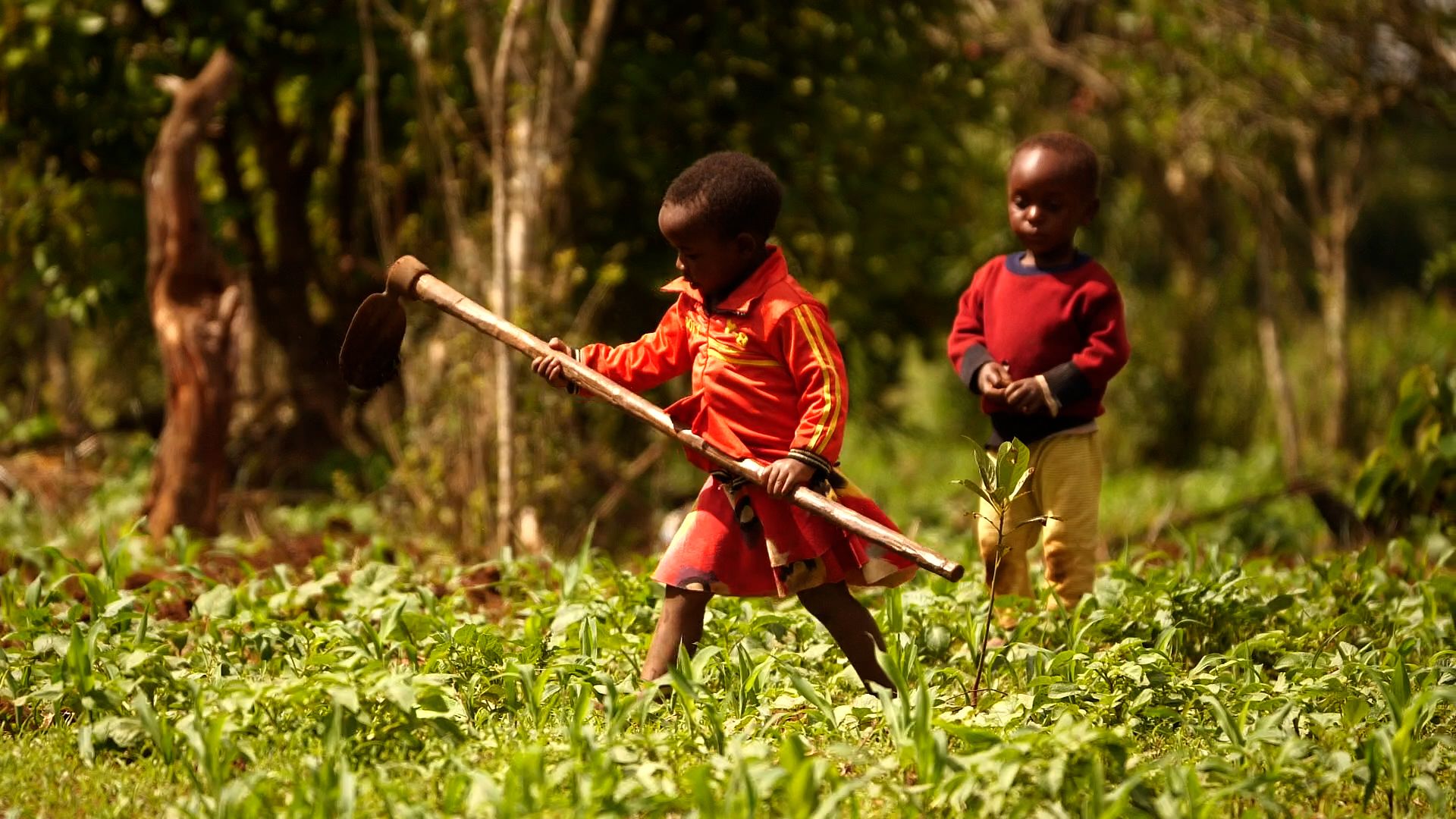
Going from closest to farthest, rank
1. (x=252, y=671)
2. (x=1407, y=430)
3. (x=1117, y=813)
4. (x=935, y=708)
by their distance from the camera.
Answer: (x=1117, y=813), (x=935, y=708), (x=252, y=671), (x=1407, y=430)

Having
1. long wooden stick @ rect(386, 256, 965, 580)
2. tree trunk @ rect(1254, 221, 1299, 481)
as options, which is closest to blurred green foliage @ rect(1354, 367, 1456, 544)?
long wooden stick @ rect(386, 256, 965, 580)

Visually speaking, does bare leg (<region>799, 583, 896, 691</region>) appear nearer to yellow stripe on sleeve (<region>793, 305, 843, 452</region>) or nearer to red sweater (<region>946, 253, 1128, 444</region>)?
yellow stripe on sleeve (<region>793, 305, 843, 452</region>)

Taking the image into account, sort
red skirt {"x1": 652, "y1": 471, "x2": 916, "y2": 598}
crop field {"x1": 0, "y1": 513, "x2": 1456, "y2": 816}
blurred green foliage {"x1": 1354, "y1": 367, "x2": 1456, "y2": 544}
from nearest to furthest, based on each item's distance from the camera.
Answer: crop field {"x1": 0, "y1": 513, "x2": 1456, "y2": 816}, red skirt {"x1": 652, "y1": 471, "x2": 916, "y2": 598}, blurred green foliage {"x1": 1354, "y1": 367, "x2": 1456, "y2": 544}

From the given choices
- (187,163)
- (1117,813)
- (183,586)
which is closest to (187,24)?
(187,163)

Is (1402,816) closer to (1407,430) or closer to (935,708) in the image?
(935,708)

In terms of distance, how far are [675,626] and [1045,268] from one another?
148cm

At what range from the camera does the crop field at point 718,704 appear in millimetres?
2947

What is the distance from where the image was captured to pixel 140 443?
799 cm

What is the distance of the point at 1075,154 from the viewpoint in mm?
4297

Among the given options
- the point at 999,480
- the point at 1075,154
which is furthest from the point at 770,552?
the point at 1075,154

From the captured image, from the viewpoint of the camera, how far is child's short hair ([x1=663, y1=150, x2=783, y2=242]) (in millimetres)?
3668

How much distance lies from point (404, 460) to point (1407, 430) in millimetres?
3791

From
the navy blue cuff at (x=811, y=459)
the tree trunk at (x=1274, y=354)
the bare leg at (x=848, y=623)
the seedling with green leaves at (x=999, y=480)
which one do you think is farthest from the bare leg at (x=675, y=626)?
the tree trunk at (x=1274, y=354)

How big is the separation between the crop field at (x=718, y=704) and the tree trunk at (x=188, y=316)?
1.33m
